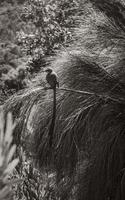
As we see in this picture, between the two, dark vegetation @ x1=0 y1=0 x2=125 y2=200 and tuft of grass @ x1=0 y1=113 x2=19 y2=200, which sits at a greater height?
dark vegetation @ x1=0 y1=0 x2=125 y2=200

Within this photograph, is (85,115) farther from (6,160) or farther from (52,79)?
(6,160)

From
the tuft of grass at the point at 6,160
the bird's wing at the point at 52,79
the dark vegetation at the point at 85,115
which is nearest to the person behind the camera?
the tuft of grass at the point at 6,160

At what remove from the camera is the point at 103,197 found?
166cm

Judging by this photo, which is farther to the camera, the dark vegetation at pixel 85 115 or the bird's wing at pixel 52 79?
the bird's wing at pixel 52 79

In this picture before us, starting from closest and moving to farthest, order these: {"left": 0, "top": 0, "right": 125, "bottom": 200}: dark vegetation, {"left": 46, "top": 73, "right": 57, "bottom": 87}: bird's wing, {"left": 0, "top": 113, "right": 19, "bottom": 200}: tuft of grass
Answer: {"left": 0, "top": 113, "right": 19, "bottom": 200}: tuft of grass, {"left": 0, "top": 0, "right": 125, "bottom": 200}: dark vegetation, {"left": 46, "top": 73, "right": 57, "bottom": 87}: bird's wing

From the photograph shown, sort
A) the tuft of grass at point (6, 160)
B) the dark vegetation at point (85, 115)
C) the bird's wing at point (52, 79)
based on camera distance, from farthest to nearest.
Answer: the bird's wing at point (52, 79) → the dark vegetation at point (85, 115) → the tuft of grass at point (6, 160)

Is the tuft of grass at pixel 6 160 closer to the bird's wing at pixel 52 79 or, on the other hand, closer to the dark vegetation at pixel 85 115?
the dark vegetation at pixel 85 115

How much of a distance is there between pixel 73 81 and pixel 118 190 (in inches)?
23.7

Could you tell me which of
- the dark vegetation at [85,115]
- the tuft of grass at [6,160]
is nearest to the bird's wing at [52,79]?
the dark vegetation at [85,115]

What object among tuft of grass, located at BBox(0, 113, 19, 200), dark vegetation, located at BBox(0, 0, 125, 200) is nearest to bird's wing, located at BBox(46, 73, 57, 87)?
dark vegetation, located at BBox(0, 0, 125, 200)

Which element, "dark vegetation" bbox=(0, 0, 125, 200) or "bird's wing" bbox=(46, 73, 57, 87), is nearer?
"dark vegetation" bbox=(0, 0, 125, 200)

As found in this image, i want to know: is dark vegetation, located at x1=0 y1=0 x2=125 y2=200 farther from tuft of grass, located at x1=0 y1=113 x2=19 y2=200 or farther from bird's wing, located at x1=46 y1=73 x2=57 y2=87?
tuft of grass, located at x1=0 y1=113 x2=19 y2=200

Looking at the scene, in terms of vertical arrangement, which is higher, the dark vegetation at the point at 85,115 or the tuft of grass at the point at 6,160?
the dark vegetation at the point at 85,115

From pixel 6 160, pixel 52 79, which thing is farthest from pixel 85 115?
pixel 6 160
